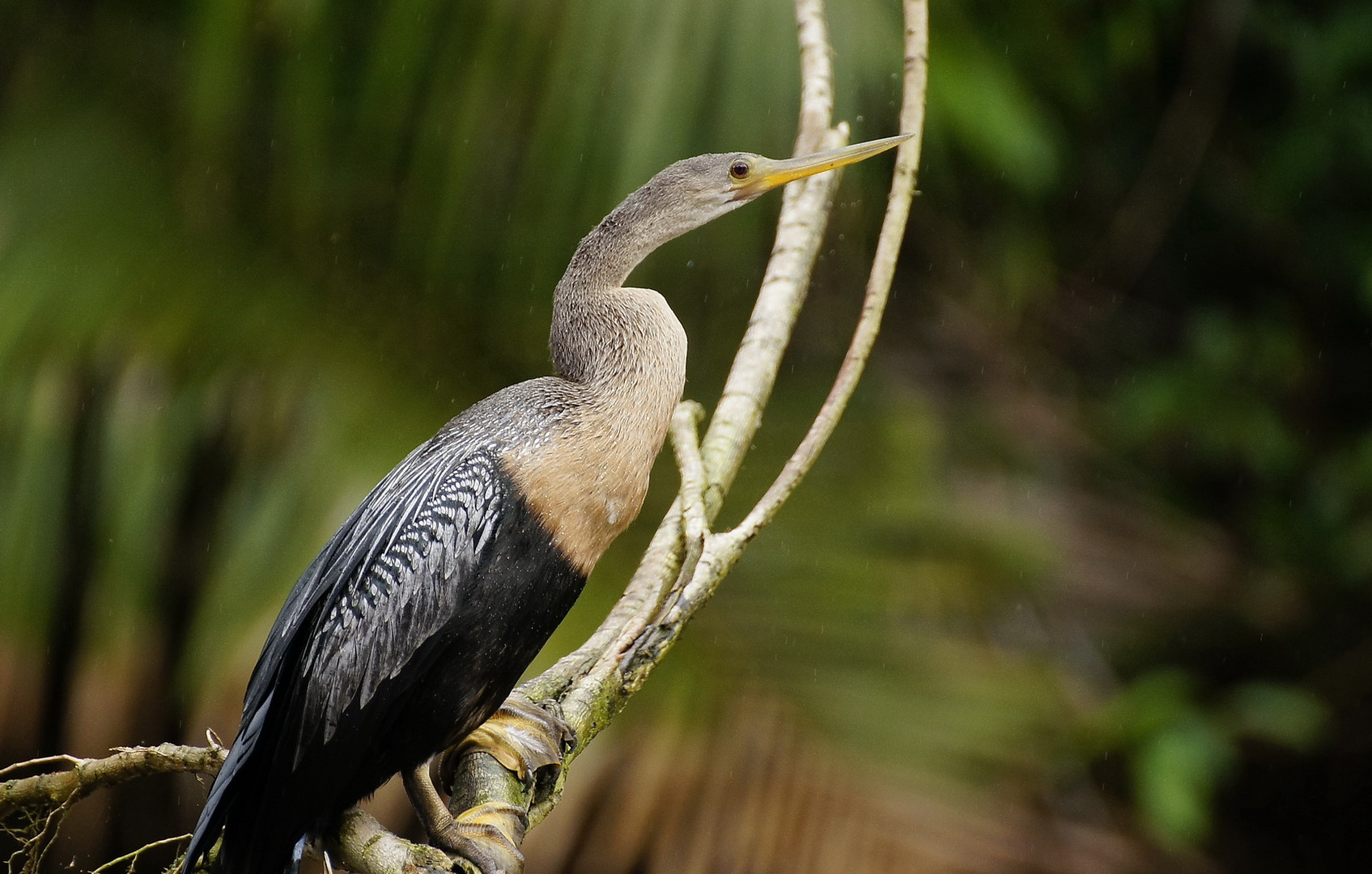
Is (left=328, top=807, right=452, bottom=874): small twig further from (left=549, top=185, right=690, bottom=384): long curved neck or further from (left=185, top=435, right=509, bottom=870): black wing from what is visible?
(left=549, top=185, right=690, bottom=384): long curved neck

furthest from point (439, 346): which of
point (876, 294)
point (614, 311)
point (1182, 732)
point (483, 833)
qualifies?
point (1182, 732)

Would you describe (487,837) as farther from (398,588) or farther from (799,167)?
(799,167)

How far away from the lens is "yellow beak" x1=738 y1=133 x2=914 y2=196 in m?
1.78

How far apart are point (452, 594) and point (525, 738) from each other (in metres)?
0.25

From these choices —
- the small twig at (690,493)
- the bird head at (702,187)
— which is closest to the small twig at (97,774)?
the small twig at (690,493)

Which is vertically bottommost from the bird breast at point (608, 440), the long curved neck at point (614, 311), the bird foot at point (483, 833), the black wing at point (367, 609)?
the bird foot at point (483, 833)

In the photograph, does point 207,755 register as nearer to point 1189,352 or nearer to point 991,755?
point 991,755

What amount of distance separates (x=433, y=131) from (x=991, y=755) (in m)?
1.79

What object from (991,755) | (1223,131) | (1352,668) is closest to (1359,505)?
(1352,668)

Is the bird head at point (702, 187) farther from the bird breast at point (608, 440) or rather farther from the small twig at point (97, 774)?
the small twig at point (97, 774)

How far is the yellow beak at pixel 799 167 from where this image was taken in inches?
70.1

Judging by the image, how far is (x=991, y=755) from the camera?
2.61 meters

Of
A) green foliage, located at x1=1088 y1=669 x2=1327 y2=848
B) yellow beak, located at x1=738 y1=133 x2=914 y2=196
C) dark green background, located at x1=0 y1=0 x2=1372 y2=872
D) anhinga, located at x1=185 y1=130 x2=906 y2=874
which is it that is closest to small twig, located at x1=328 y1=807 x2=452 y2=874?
anhinga, located at x1=185 y1=130 x2=906 y2=874

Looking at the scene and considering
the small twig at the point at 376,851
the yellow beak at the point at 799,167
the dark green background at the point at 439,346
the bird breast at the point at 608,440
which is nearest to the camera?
the small twig at the point at 376,851
